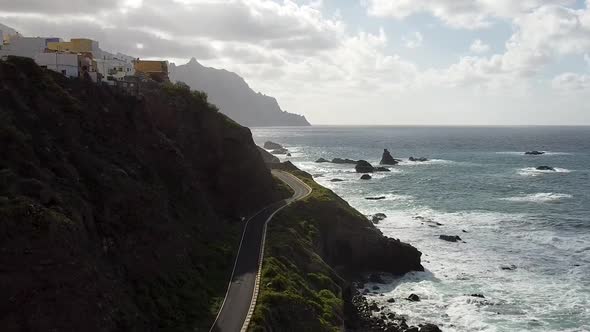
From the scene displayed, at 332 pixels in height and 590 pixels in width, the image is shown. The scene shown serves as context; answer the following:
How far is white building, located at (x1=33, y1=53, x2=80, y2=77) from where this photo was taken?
42094mm

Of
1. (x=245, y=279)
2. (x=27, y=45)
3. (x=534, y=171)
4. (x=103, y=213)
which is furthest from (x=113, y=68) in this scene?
(x=534, y=171)

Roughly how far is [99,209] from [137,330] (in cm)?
880

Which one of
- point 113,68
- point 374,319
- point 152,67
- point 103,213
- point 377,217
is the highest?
point 152,67

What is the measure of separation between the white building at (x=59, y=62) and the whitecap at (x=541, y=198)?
77500mm

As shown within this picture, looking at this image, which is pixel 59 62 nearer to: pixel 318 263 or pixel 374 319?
pixel 318 263

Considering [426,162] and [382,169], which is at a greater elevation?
[426,162]

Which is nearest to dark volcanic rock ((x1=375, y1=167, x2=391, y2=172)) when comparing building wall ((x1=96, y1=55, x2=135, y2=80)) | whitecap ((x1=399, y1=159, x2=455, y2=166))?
whitecap ((x1=399, y1=159, x2=455, y2=166))

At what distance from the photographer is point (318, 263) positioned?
45781 mm

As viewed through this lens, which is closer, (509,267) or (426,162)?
Answer: (509,267)

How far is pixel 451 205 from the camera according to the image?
3460 inches

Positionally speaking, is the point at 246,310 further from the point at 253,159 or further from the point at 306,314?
the point at 253,159

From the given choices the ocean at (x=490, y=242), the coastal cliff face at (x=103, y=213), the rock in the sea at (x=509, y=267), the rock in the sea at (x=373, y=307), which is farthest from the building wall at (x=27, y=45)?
the rock in the sea at (x=509, y=267)

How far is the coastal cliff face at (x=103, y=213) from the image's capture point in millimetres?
23828

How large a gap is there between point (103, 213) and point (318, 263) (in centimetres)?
2111
